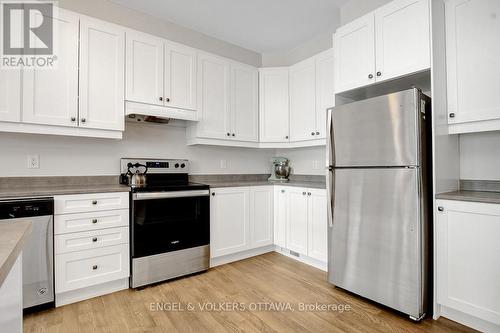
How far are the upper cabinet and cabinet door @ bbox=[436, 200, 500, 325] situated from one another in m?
1.08

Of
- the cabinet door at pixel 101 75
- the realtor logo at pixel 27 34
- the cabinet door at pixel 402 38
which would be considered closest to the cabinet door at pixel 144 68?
the cabinet door at pixel 101 75

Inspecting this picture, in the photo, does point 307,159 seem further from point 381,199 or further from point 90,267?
point 90,267

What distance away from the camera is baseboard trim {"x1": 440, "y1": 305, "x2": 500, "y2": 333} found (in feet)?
5.69

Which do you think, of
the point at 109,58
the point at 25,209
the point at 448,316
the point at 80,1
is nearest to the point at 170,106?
the point at 109,58

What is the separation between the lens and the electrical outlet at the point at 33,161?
2365 millimetres

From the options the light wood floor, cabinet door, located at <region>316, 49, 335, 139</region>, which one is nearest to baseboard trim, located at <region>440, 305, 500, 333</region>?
the light wood floor

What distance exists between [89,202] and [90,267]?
54 centimetres

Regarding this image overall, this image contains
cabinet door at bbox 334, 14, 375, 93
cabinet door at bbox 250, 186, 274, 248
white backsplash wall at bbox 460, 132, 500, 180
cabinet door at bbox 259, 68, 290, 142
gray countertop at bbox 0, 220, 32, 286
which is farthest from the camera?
cabinet door at bbox 259, 68, 290, 142

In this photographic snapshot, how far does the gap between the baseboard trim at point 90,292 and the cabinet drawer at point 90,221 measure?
0.51 meters

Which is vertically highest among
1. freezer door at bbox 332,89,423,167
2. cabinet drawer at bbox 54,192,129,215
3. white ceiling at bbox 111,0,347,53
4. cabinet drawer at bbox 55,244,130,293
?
white ceiling at bbox 111,0,347,53

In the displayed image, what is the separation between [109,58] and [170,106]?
0.69m

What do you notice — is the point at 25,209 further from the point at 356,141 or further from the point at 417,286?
the point at 417,286

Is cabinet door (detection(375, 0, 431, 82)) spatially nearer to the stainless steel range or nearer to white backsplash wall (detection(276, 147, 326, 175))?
white backsplash wall (detection(276, 147, 326, 175))

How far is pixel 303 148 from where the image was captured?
144 inches
